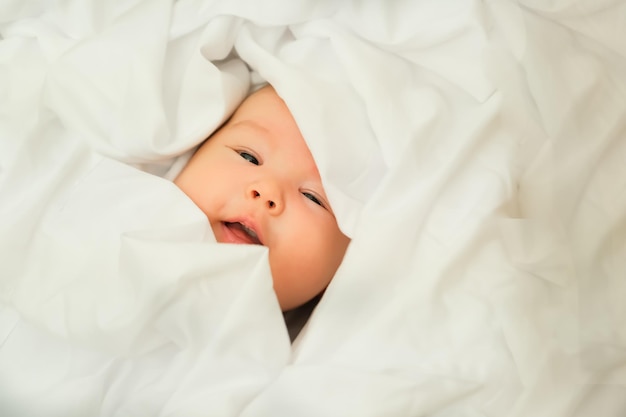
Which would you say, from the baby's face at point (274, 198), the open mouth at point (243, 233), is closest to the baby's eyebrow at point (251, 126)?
the baby's face at point (274, 198)

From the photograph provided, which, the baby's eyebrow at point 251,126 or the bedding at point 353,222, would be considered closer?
the bedding at point 353,222

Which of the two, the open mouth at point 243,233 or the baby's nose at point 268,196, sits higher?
the baby's nose at point 268,196

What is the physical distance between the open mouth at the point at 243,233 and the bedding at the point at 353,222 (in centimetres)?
4

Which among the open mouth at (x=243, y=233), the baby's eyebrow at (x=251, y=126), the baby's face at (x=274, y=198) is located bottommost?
the open mouth at (x=243, y=233)

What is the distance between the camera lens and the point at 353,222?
29.9 inches

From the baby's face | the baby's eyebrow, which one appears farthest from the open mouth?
the baby's eyebrow

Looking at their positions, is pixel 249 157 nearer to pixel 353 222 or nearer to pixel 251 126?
pixel 251 126

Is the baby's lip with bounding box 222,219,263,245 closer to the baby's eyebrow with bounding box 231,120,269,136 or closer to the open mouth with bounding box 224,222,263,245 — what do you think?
the open mouth with bounding box 224,222,263,245

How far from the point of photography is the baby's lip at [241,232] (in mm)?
766

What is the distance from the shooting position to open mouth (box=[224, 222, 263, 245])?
30.7 inches

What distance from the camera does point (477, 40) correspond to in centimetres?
78

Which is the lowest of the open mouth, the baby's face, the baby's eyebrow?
the open mouth

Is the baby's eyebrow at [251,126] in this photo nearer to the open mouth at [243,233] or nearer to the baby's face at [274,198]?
the baby's face at [274,198]

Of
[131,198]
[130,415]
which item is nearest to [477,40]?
[131,198]
